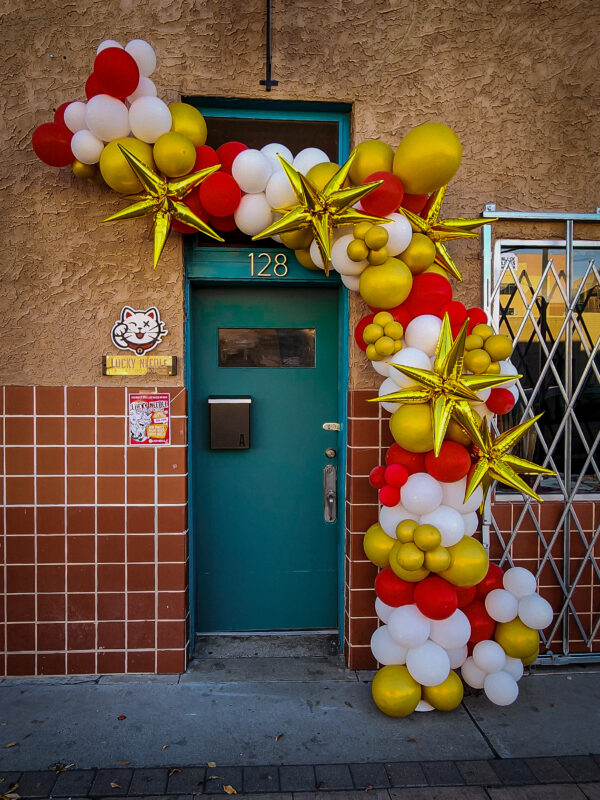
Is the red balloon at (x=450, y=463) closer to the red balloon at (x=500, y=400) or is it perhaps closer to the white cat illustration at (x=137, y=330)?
the red balloon at (x=500, y=400)

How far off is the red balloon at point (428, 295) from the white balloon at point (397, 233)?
0.74 ft

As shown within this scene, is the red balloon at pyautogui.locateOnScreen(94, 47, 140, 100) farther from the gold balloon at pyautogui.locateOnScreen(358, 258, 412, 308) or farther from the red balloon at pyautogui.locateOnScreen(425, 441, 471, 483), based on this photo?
the red balloon at pyautogui.locateOnScreen(425, 441, 471, 483)

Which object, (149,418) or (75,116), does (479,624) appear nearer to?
(149,418)

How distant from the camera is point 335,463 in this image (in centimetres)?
375

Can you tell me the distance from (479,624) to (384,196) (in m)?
2.42

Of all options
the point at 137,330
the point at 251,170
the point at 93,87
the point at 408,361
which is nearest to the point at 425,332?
Result: the point at 408,361

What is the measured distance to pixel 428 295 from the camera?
293cm

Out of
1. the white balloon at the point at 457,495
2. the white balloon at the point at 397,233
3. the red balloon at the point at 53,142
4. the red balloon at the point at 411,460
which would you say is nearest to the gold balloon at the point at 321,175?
the white balloon at the point at 397,233

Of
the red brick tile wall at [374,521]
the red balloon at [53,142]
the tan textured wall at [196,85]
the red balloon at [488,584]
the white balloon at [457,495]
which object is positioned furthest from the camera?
the red brick tile wall at [374,521]

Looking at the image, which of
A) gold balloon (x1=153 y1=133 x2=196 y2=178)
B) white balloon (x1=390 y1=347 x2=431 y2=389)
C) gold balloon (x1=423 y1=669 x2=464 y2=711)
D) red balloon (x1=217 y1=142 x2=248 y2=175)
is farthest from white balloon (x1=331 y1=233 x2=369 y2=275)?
gold balloon (x1=423 y1=669 x2=464 y2=711)

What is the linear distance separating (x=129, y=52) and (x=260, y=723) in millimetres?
3687

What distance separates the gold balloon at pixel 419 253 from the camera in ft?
9.62

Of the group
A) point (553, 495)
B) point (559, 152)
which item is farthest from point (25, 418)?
point (559, 152)

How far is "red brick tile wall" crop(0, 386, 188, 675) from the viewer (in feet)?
10.9
